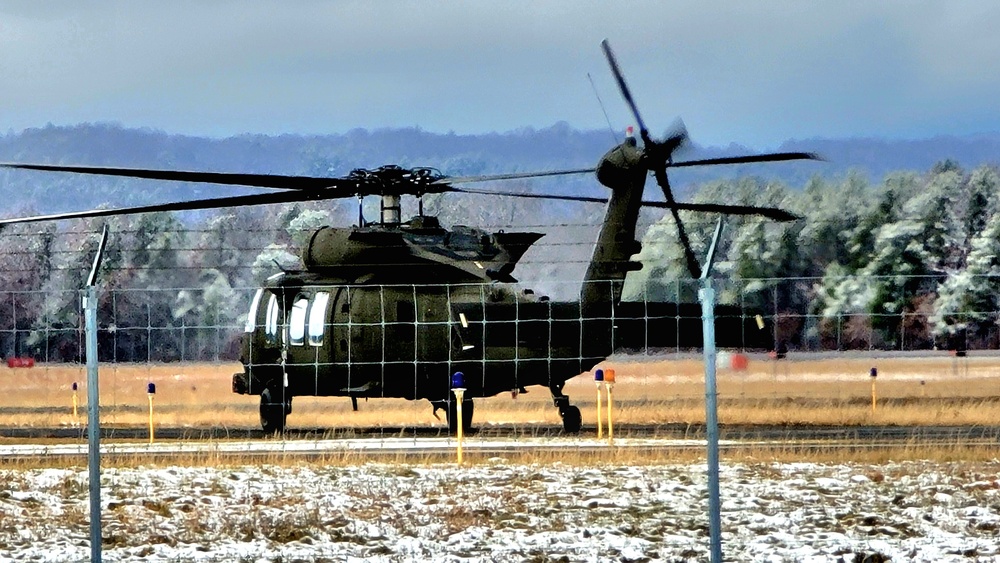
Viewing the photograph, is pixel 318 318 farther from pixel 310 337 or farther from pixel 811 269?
pixel 811 269

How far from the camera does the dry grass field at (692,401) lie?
31.7 meters

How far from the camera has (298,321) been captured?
27.0 metres

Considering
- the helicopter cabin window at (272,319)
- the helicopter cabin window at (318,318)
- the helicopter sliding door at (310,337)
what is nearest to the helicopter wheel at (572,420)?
the helicopter sliding door at (310,337)

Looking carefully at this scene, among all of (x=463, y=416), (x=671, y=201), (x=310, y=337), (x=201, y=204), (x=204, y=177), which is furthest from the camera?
(x=463, y=416)

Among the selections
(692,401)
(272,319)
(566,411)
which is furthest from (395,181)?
(692,401)

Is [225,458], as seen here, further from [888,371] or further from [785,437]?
[888,371]

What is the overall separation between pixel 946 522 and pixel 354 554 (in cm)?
529

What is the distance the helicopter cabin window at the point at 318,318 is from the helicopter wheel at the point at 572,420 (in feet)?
13.1

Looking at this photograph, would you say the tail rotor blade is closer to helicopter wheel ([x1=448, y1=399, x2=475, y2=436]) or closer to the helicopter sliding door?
helicopter wheel ([x1=448, y1=399, x2=475, y2=436])

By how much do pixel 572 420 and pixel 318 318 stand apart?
4.31 metres

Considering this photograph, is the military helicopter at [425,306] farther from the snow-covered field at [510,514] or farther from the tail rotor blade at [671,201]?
the snow-covered field at [510,514]

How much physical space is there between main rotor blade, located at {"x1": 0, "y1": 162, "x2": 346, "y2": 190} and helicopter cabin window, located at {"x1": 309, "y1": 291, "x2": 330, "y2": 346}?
2.28 m

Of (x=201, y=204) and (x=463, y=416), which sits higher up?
(x=201, y=204)

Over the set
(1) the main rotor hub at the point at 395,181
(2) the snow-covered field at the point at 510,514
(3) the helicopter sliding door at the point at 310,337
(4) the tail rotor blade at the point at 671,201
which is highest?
(1) the main rotor hub at the point at 395,181
